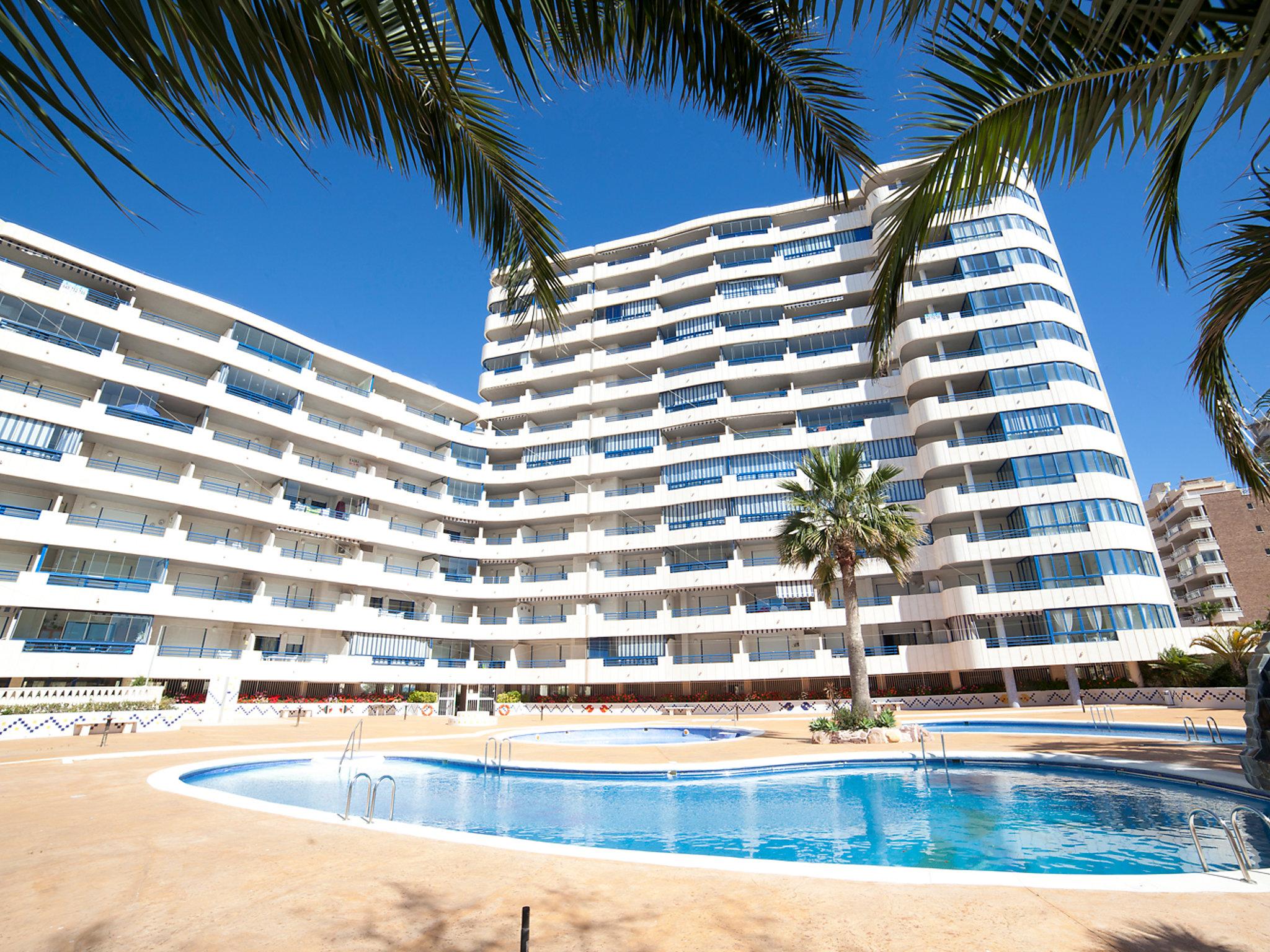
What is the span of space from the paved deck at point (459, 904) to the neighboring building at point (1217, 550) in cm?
7306

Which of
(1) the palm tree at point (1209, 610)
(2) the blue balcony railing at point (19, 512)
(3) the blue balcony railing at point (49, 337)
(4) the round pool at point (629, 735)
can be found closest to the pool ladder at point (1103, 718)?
(4) the round pool at point (629, 735)

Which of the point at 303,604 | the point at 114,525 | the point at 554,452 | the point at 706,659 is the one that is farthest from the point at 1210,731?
the point at 114,525

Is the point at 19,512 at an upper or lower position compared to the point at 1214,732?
upper

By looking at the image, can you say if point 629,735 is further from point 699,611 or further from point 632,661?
point 699,611

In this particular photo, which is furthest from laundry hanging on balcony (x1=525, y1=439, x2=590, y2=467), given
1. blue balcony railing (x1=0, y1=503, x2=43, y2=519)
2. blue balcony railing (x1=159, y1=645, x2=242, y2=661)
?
blue balcony railing (x1=0, y1=503, x2=43, y2=519)

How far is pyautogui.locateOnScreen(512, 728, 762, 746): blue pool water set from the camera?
2473 cm

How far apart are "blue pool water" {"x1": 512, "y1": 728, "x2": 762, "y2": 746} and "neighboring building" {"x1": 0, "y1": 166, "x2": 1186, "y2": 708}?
34.1 feet

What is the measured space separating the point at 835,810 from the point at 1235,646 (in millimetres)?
24958

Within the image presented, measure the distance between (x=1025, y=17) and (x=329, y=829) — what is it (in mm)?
11083

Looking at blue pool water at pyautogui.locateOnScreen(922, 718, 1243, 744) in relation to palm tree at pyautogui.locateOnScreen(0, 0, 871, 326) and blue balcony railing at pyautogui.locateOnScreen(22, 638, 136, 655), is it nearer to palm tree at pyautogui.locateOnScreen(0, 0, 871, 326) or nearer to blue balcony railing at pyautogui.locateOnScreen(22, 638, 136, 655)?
palm tree at pyautogui.locateOnScreen(0, 0, 871, 326)

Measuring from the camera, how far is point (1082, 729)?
21.0m

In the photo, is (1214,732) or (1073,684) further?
(1073,684)

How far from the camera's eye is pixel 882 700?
111 ft

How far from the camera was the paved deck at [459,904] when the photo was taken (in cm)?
494
